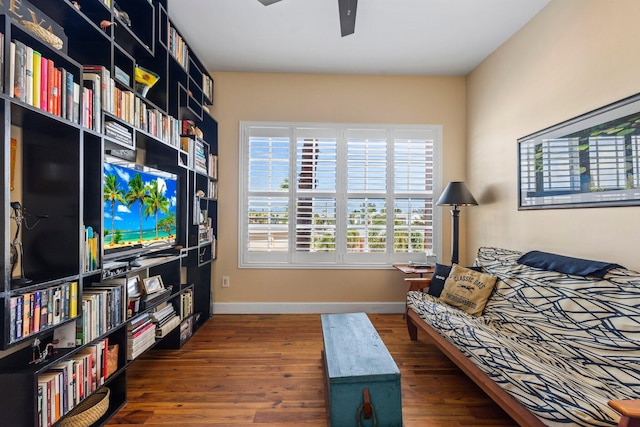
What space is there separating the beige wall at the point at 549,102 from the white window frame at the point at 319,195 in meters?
0.70

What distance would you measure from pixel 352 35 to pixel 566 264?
251 cm

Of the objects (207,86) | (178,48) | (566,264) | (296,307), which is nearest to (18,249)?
(178,48)

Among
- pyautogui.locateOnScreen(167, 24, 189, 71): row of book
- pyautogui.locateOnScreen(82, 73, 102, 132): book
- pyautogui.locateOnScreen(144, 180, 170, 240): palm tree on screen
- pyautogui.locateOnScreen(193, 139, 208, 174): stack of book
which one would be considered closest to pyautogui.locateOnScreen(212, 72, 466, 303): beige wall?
pyautogui.locateOnScreen(193, 139, 208, 174): stack of book

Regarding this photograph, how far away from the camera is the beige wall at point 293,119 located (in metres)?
3.39

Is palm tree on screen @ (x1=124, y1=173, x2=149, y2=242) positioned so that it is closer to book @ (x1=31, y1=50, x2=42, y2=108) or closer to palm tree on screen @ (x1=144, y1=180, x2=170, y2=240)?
palm tree on screen @ (x1=144, y1=180, x2=170, y2=240)

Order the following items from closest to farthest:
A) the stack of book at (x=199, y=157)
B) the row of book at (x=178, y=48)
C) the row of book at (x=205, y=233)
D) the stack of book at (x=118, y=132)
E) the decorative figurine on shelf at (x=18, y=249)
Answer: the decorative figurine on shelf at (x=18, y=249)
the stack of book at (x=118, y=132)
the row of book at (x=178, y=48)
the stack of book at (x=199, y=157)
the row of book at (x=205, y=233)

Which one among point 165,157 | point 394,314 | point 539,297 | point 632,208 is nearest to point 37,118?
point 165,157

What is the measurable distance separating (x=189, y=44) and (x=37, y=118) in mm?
1953

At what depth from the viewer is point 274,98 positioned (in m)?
3.40

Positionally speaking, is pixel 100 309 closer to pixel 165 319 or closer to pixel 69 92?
pixel 165 319

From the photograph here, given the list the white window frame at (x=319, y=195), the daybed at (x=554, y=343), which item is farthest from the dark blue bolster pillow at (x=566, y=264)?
the white window frame at (x=319, y=195)

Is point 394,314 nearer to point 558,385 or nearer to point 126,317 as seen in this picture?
point 558,385

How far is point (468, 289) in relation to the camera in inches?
90.9

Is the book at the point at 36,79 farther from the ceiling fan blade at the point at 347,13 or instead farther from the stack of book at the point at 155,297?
the ceiling fan blade at the point at 347,13
